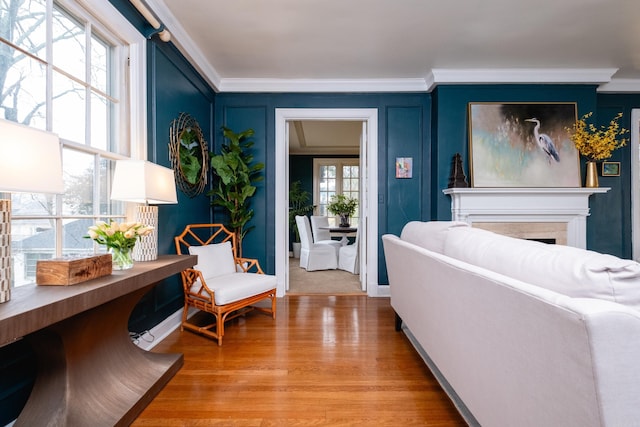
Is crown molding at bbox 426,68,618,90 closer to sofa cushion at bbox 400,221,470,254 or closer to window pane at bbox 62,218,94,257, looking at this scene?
sofa cushion at bbox 400,221,470,254

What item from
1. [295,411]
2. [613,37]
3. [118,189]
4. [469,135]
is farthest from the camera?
[469,135]

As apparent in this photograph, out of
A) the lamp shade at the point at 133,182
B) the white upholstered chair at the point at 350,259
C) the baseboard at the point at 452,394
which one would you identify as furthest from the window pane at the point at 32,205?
the white upholstered chair at the point at 350,259

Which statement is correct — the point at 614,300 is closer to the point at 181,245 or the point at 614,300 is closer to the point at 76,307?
the point at 76,307

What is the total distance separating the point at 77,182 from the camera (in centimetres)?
183

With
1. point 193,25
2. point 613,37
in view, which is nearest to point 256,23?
point 193,25

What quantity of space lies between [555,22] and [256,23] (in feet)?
8.10

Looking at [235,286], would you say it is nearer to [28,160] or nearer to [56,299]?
[56,299]

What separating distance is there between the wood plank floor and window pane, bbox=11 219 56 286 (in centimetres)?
88

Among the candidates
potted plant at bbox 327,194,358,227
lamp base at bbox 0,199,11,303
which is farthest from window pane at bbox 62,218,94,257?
Result: potted plant at bbox 327,194,358,227

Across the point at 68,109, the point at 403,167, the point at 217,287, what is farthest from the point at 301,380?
the point at 403,167

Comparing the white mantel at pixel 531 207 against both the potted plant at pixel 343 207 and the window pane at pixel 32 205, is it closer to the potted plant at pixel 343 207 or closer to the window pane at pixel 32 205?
A: the potted plant at pixel 343 207

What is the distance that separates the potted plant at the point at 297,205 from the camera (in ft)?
23.3

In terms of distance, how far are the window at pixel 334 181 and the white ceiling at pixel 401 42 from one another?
3955mm

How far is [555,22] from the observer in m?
2.66
